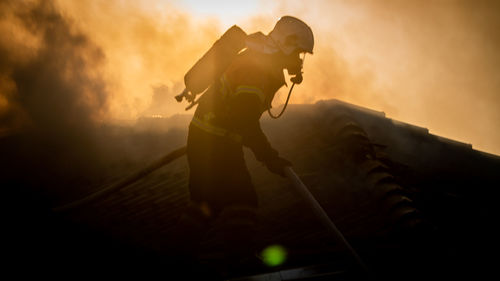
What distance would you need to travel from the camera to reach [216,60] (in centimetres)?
271

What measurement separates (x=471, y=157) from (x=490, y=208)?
2540mm

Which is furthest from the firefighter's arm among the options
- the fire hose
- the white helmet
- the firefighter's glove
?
the white helmet

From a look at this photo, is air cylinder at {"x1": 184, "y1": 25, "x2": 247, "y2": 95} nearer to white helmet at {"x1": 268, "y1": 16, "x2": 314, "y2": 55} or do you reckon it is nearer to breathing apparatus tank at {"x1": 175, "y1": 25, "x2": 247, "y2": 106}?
breathing apparatus tank at {"x1": 175, "y1": 25, "x2": 247, "y2": 106}

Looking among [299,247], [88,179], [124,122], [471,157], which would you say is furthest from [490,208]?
[124,122]

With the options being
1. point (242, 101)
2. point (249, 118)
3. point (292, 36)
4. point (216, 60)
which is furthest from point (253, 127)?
point (292, 36)

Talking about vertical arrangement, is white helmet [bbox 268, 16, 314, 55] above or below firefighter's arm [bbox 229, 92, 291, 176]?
above

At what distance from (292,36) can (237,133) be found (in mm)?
1099

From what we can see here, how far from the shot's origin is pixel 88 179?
6820 millimetres

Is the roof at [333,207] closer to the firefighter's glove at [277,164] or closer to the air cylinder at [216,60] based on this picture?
the firefighter's glove at [277,164]

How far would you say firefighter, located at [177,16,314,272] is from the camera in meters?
2.50

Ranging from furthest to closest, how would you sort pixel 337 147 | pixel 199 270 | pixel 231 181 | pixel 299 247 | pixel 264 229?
pixel 337 147, pixel 264 229, pixel 299 247, pixel 199 270, pixel 231 181

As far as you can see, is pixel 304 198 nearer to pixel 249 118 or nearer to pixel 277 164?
pixel 277 164

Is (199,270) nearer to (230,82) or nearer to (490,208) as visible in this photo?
(230,82)

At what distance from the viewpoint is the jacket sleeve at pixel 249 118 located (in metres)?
2.51
